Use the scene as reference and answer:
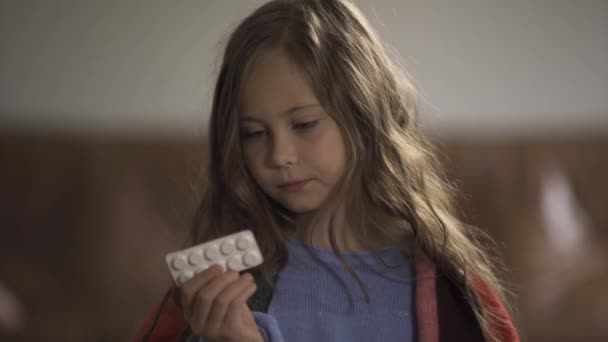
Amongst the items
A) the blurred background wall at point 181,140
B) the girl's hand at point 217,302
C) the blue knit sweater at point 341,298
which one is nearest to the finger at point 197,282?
the girl's hand at point 217,302

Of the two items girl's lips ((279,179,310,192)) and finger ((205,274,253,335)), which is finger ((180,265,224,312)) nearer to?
finger ((205,274,253,335))

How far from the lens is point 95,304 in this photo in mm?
1419

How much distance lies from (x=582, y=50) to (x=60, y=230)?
1.32 metres

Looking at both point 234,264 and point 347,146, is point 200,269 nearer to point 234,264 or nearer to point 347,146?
point 234,264

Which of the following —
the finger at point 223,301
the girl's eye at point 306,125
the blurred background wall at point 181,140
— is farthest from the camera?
the blurred background wall at point 181,140

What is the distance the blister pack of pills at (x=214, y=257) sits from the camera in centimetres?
73

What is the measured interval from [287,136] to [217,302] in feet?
0.67

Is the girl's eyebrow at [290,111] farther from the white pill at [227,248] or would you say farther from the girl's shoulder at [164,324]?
the girl's shoulder at [164,324]

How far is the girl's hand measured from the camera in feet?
2.31

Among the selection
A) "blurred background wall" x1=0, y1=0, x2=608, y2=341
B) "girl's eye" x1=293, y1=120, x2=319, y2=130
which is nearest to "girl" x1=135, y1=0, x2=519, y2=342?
"girl's eye" x1=293, y1=120, x2=319, y2=130

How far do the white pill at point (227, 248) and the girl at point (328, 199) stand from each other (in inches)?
3.0

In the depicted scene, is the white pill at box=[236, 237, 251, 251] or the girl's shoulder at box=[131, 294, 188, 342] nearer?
the white pill at box=[236, 237, 251, 251]

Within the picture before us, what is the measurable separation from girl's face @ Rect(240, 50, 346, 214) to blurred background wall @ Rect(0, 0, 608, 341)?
57 cm

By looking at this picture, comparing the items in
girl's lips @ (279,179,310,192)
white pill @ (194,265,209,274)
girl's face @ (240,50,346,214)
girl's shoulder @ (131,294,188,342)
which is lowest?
girl's shoulder @ (131,294,188,342)
